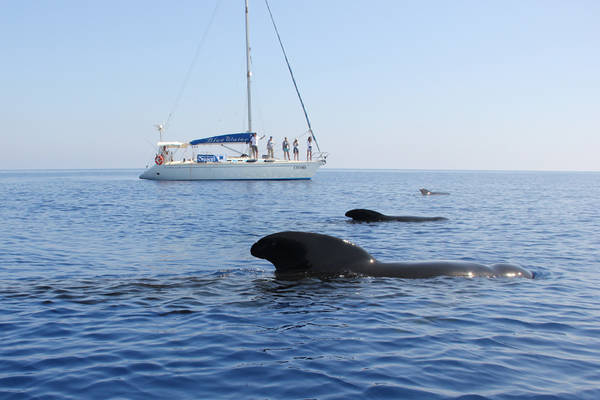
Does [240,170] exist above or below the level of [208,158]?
below

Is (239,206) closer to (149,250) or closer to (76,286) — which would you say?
(149,250)

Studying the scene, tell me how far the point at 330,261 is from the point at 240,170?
54743mm

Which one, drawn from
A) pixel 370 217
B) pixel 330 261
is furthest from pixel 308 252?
pixel 370 217

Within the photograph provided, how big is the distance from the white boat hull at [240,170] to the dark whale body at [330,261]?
53.1 metres

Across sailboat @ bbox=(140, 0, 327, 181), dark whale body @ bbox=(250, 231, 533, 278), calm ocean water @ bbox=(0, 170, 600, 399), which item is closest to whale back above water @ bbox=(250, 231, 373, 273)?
dark whale body @ bbox=(250, 231, 533, 278)

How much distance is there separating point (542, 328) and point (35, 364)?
617 cm

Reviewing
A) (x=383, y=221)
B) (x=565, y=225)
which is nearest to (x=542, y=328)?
(x=383, y=221)

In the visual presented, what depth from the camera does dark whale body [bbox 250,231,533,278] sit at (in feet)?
29.3

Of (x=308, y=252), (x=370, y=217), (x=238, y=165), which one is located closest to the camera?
(x=308, y=252)

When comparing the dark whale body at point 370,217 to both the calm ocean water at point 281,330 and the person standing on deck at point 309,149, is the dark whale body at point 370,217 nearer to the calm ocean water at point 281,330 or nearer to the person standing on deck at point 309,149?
the calm ocean water at point 281,330

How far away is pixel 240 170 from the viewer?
63281 millimetres

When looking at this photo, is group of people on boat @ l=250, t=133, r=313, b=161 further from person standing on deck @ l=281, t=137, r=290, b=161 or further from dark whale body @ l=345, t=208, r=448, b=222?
dark whale body @ l=345, t=208, r=448, b=222

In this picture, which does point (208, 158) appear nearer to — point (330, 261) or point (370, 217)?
point (370, 217)

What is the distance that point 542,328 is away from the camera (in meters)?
7.24
